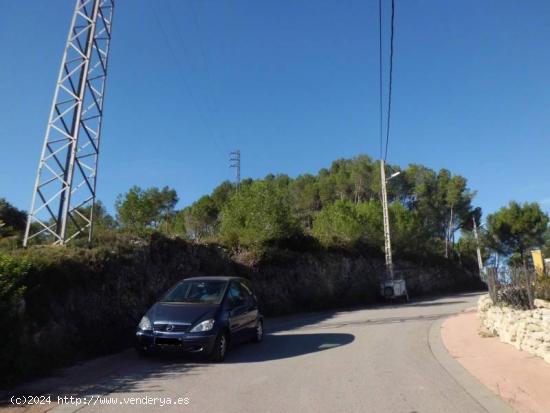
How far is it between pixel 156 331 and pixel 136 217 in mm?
22628

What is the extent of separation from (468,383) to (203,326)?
4374 millimetres

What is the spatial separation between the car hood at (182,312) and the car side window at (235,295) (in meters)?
0.79

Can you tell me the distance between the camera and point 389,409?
5.94 metres

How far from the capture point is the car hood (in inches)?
347

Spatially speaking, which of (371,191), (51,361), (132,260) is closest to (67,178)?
(132,260)

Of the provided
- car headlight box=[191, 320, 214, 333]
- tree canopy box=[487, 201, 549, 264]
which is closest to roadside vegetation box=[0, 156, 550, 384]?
tree canopy box=[487, 201, 549, 264]

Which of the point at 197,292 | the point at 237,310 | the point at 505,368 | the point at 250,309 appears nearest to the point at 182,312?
the point at 197,292

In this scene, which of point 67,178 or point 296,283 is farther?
point 296,283

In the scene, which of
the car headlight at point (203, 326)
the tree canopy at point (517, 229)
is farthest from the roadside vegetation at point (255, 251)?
the car headlight at point (203, 326)

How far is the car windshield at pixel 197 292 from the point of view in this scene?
9.78 meters

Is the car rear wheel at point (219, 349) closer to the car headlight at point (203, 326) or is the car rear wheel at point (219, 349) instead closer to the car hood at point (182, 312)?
the car headlight at point (203, 326)

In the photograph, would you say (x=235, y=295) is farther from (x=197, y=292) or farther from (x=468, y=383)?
(x=468, y=383)

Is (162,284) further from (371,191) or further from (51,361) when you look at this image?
(371,191)

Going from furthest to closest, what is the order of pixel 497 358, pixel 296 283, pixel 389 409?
pixel 296 283 < pixel 497 358 < pixel 389 409
